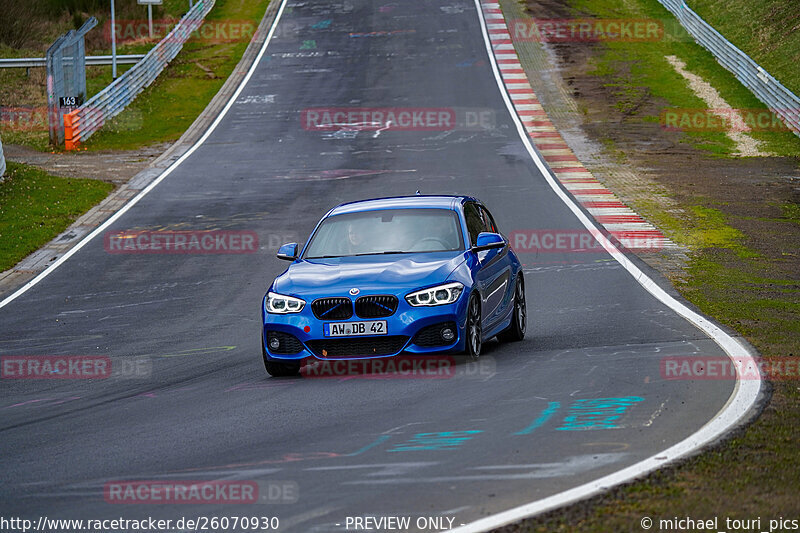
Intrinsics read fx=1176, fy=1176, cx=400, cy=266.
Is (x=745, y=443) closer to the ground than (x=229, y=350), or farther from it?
farther from it

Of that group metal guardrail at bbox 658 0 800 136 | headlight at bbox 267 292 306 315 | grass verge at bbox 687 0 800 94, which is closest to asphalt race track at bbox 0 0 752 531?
headlight at bbox 267 292 306 315

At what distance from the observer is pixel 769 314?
13680 mm

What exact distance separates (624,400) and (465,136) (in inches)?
1025

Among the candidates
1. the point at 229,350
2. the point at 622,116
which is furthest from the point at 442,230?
the point at 622,116

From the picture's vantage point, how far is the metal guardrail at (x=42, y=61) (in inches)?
1912

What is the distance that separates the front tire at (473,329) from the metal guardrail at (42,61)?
41133mm

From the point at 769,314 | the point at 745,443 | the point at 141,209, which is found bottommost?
the point at 141,209

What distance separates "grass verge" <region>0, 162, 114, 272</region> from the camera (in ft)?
74.9

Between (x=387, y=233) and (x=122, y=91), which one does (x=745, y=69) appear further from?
(x=387, y=233)

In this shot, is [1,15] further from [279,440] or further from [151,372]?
[279,440]

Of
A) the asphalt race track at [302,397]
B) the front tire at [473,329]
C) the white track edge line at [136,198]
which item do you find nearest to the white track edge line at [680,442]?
the asphalt race track at [302,397]

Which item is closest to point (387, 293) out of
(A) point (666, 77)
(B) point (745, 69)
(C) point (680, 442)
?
(C) point (680, 442)

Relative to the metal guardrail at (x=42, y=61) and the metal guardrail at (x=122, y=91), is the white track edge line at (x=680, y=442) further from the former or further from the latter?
the metal guardrail at (x=42, y=61)

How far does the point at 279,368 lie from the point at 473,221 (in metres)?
3.07
